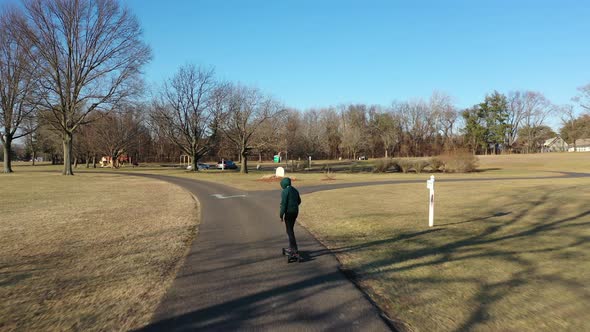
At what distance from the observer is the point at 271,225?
32.9 feet

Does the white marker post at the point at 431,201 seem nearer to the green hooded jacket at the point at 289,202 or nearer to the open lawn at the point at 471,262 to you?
the open lawn at the point at 471,262

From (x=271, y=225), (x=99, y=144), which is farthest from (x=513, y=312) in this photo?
(x=99, y=144)

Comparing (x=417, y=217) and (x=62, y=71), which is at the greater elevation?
(x=62, y=71)

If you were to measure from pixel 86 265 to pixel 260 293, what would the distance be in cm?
334

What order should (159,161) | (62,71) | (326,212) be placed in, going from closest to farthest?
1. (326,212)
2. (62,71)
3. (159,161)

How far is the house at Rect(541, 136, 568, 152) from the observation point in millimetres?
112875

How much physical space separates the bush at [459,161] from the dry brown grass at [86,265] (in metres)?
40.1

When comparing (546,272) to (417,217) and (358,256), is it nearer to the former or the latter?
(358,256)

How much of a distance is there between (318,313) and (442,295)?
1712mm

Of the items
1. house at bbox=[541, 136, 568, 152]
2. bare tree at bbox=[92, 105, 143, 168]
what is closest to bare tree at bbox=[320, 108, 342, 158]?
bare tree at bbox=[92, 105, 143, 168]

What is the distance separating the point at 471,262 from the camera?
6297mm

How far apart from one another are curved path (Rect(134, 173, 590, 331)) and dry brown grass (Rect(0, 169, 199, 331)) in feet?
1.16

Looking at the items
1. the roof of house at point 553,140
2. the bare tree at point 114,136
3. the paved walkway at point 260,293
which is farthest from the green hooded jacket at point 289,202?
the roof of house at point 553,140

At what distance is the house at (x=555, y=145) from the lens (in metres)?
113
